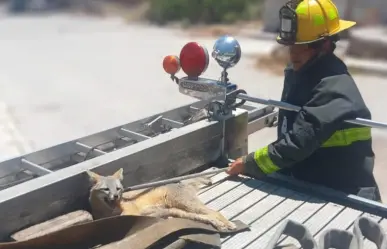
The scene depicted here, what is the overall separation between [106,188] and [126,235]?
0.78 ft

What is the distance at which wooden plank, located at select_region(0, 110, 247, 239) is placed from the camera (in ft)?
8.39

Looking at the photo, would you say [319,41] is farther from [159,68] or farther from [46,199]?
[159,68]

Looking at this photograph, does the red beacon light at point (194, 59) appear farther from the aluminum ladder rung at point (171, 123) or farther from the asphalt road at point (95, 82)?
the asphalt road at point (95, 82)

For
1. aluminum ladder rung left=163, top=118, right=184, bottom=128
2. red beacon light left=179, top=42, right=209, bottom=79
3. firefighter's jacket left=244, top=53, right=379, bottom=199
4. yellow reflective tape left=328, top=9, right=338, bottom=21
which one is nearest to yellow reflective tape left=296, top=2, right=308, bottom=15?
yellow reflective tape left=328, top=9, right=338, bottom=21

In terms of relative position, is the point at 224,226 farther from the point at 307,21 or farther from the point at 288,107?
the point at 307,21

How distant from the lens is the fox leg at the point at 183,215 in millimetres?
2863

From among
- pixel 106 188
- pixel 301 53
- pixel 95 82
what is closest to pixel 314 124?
pixel 301 53

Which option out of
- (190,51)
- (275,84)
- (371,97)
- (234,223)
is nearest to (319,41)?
(190,51)

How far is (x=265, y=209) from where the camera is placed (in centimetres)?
313

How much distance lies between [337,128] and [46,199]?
1513 millimetres

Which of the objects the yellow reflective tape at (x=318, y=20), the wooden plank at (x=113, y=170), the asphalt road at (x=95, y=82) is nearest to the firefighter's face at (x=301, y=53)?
the yellow reflective tape at (x=318, y=20)

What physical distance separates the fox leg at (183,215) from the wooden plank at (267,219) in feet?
0.27

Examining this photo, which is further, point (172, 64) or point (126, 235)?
point (172, 64)

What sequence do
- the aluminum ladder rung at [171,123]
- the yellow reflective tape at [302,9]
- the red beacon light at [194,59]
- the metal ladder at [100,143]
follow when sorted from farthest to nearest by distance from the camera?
1. the aluminum ladder rung at [171,123]
2. the red beacon light at [194,59]
3. the yellow reflective tape at [302,9]
4. the metal ladder at [100,143]
